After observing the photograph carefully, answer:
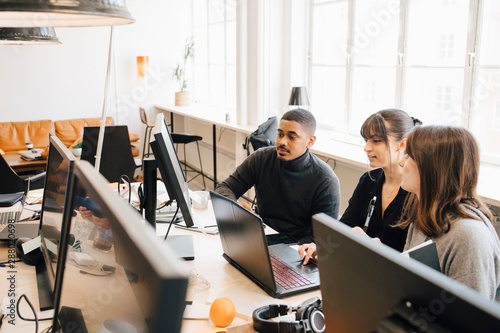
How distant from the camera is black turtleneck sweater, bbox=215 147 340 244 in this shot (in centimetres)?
258

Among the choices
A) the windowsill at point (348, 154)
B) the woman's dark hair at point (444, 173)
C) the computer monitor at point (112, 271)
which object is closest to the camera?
the computer monitor at point (112, 271)

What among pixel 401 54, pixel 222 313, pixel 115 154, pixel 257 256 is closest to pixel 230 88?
pixel 115 154

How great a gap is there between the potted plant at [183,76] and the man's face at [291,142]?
15.5 feet

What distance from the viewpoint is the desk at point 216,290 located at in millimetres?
1444

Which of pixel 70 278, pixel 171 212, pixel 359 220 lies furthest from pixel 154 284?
pixel 171 212

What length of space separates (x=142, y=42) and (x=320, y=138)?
4.06 meters

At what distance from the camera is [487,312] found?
513mm

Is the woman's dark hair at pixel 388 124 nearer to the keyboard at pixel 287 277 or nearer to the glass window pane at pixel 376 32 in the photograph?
the keyboard at pixel 287 277

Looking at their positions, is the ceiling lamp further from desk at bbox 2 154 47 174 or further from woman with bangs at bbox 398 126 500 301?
desk at bbox 2 154 47 174

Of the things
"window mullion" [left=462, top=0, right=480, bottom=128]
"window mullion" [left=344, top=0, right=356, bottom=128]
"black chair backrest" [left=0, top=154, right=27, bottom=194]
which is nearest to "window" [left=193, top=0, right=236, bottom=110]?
"window mullion" [left=344, top=0, right=356, bottom=128]

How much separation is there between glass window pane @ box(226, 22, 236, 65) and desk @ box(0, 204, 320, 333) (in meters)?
4.67

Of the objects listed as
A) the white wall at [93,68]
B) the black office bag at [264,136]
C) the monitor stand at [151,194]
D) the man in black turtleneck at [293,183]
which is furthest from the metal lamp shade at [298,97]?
the white wall at [93,68]

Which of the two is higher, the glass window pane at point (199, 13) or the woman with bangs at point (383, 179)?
the glass window pane at point (199, 13)

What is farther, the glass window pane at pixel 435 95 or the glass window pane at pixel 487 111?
the glass window pane at pixel 435 95
